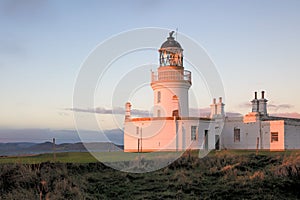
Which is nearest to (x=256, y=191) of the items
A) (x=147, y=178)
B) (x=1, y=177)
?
(x=147, y=178)

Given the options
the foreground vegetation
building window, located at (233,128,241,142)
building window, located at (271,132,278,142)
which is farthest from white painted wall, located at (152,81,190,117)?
the foreground vegetation

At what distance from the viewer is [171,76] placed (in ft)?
115

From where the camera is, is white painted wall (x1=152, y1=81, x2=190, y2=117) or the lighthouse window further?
the lighthouse window

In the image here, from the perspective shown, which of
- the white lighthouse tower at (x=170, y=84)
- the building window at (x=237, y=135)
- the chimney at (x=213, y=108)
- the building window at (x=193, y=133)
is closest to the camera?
the building window at (x=193, y=133)

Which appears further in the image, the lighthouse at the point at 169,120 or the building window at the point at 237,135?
the building window at the point at 237,135

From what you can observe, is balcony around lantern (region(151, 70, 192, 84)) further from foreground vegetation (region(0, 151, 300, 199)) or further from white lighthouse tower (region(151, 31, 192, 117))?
foreground vegetation (region(0, 151, 300, 199))

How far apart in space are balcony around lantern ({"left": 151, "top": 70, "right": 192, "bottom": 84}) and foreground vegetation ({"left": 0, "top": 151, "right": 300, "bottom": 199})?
16.6 m

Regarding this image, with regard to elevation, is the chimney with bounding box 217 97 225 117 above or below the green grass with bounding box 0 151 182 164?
above

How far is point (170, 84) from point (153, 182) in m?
19.0

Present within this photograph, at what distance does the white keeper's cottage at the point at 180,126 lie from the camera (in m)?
33.3

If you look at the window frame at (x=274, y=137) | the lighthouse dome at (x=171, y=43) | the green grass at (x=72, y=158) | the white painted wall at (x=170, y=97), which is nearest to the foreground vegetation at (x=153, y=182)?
the green grass at (x=72, y=158)

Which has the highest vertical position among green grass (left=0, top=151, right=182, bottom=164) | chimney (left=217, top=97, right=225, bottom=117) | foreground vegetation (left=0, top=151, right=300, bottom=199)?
chimney (left=217, top=97, right=225, bottom=117)

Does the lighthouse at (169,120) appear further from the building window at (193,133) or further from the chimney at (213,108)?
the chimney at (213,108)

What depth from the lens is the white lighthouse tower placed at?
34625 mm
